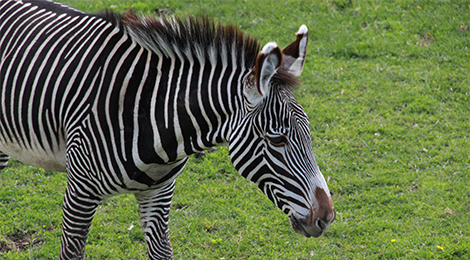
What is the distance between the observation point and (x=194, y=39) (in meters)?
3.37

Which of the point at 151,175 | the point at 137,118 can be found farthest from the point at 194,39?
the point at 151,175

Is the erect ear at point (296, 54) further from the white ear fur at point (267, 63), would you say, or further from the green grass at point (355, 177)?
the white ear fur at point (267, 63)

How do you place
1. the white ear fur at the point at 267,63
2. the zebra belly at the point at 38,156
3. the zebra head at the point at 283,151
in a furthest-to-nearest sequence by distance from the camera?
the zebra belly at the point at 38,156 → the zebra head at the point at 283,151 → the white ear fur at the point at 267,63

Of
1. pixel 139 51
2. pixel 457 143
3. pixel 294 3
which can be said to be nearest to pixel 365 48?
pixel 294 3

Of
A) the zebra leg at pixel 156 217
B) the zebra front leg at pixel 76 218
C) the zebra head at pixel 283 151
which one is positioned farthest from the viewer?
the zebra leg at pixel 156 217

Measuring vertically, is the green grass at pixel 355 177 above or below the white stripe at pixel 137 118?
below

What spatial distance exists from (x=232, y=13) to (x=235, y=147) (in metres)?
7.43

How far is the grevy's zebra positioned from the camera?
3213 millimetres

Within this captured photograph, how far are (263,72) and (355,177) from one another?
3.86m

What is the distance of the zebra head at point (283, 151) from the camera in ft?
10.4

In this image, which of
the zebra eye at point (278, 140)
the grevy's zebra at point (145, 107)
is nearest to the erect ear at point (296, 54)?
the grevy's zebra at point (145, 107)

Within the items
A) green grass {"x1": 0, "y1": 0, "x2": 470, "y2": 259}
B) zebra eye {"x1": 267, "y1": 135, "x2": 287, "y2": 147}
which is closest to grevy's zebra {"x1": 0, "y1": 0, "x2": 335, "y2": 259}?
zebra eye {"x1": 267, "y1": 135, "x2": 287, "y2": 147}

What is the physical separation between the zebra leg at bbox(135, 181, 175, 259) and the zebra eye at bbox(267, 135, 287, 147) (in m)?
1.40

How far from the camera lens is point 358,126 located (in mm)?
7406
